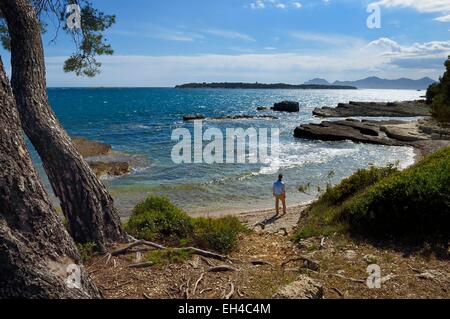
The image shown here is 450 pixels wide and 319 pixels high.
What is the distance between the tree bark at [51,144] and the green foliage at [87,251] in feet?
0.45

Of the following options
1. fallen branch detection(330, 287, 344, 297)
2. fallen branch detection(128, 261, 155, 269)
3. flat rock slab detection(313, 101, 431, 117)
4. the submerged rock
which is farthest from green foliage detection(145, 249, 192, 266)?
flat rock slab detection(313, 101, 431, 117)

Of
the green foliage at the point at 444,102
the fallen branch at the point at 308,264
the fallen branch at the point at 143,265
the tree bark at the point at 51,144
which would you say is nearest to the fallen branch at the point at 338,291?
the fallen branch at the point at 308,264

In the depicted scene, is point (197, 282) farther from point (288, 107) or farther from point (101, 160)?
point (288, 107)

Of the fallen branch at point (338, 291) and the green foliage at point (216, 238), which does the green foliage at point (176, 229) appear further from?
the fallen branch at point (338, 291)

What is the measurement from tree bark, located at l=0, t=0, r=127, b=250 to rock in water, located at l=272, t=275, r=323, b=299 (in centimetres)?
435

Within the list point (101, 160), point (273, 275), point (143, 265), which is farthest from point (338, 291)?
point (101, 160)

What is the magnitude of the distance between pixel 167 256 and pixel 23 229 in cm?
369

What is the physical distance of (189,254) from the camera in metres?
8.10

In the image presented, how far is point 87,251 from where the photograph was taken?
7988mm

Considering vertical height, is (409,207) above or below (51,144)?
below

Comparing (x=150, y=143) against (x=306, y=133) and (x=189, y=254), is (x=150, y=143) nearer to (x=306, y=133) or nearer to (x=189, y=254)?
(x=306, y=133)

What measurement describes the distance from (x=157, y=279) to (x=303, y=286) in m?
2.70

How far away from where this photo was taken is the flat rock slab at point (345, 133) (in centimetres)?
4562

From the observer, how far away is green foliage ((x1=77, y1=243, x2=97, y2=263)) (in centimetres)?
775
